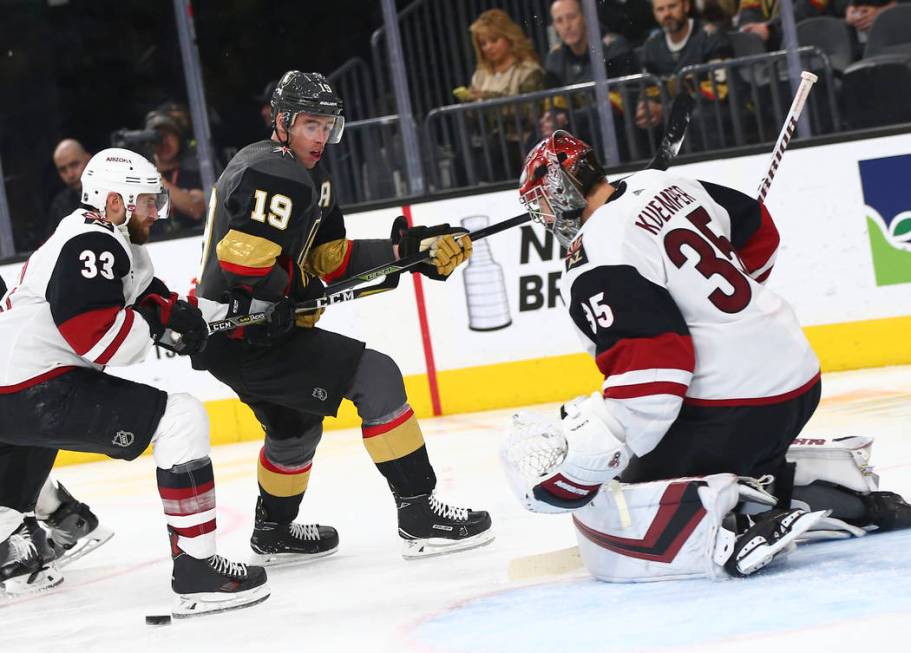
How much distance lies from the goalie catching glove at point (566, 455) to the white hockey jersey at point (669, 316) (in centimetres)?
4

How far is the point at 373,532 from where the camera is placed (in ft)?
12.3

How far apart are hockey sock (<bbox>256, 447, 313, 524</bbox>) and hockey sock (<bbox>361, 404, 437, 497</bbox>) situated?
0.26 metres

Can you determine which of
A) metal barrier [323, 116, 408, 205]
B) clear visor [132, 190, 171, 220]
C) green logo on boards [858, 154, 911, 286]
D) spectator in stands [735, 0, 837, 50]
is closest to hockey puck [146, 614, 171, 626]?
clear visor [132, 190, 171, 220]

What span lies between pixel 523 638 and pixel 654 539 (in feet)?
1.22

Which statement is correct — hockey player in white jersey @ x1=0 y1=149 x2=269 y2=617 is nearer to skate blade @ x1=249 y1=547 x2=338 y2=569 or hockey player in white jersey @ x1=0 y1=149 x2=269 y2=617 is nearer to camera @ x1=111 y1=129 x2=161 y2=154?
skate blade @ x1=249 y1=547 x2=338 y2=569

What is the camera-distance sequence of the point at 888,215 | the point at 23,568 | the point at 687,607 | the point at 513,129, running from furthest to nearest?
the point at 513,129 < the point at 888,215 < the point at 23,568 < the point at 687,607

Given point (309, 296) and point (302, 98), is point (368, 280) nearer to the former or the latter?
point (309, 296)

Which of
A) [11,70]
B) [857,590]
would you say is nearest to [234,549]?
[857,590]

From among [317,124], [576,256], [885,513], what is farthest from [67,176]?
[885,513]

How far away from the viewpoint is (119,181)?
3.07m

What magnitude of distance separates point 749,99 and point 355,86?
2.03 meters

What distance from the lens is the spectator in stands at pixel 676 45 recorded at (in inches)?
227

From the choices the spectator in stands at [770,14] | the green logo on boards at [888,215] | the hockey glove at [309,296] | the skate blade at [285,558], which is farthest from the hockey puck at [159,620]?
the spectator in stands at [770,14]

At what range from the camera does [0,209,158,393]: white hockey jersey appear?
2.91 m
